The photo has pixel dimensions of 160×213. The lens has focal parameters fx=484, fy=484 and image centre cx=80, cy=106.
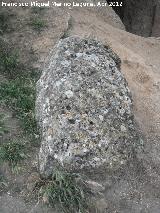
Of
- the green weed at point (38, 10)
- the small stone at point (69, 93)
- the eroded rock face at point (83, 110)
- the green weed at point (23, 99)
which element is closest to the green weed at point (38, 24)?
the green weed at point (38, 10)

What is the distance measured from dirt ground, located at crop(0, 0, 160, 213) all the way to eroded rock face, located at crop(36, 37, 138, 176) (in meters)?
0.31

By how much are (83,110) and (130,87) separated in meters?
1.99

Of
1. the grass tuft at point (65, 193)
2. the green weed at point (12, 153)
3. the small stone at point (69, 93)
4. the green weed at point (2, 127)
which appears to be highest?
the small stone at point (69, 93)

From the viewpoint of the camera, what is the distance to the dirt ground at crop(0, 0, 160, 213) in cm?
612

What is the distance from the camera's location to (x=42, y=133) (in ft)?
21.6

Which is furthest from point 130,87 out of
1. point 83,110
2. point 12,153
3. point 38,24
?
point 12,153

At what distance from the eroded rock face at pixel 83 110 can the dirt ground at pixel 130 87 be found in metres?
0.31

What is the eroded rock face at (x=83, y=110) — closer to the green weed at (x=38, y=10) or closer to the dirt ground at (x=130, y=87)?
the dirt ground at (x=130, y=87)

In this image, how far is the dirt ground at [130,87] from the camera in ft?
20.1

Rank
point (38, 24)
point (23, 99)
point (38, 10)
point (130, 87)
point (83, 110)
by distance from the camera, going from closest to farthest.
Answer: point (83, 110)
point (23, 99)
point (130, 87)
point (38, 24)
point (38, 10)

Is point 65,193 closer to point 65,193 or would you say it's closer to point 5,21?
point 65,193

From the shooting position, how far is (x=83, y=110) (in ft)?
20.9

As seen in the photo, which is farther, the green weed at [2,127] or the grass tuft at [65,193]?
the green weed at [2,127]

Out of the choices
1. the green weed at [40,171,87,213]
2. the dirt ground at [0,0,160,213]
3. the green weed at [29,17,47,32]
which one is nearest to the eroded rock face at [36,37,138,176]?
the green weed at [40,171,87,213]
